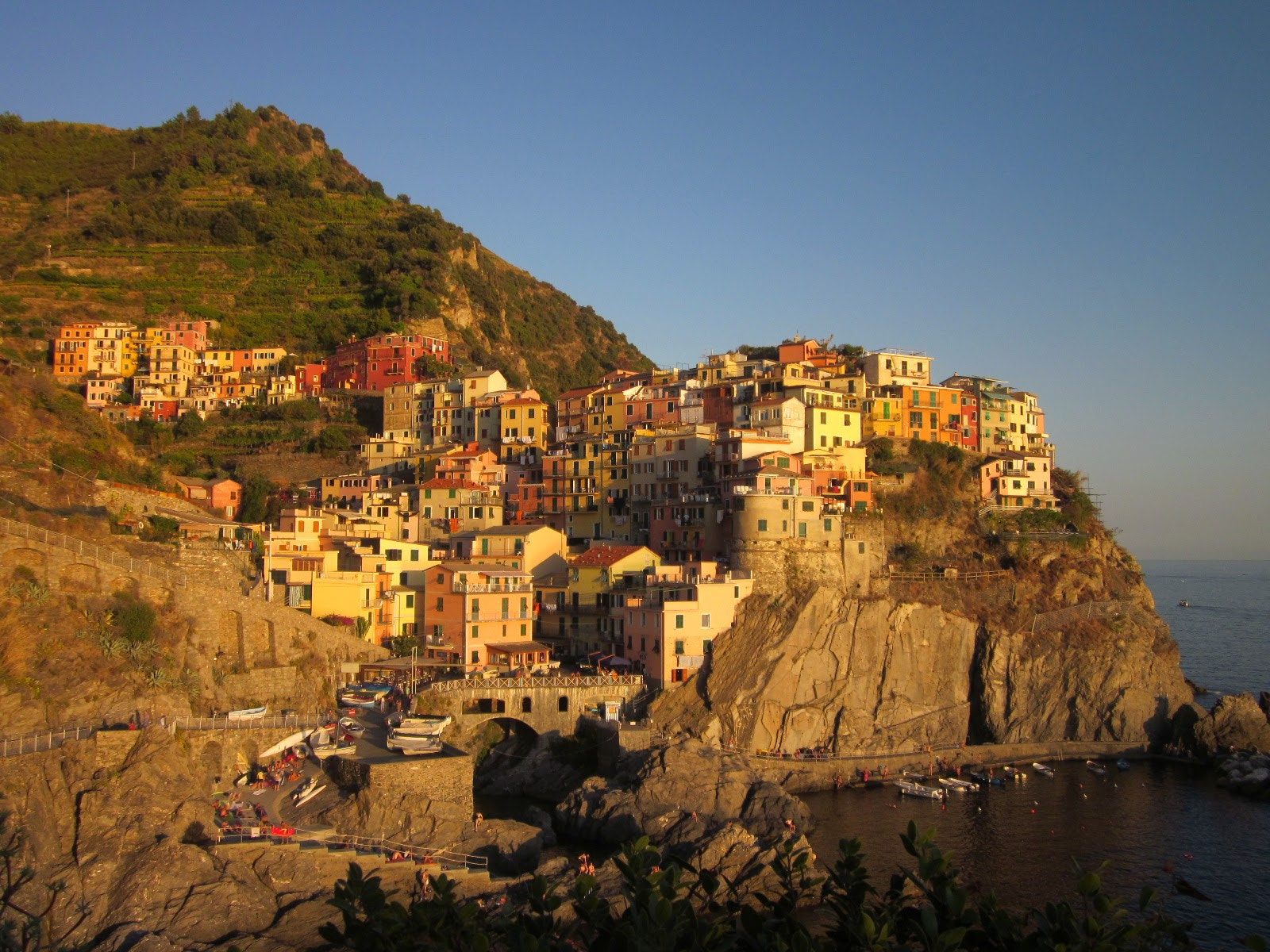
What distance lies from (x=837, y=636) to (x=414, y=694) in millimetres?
18917

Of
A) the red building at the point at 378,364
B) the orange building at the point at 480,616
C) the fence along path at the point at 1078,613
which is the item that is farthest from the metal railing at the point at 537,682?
the red building at the point at 378,364

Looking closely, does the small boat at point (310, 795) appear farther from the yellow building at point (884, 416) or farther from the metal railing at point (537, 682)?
the yellow building at point (884, 416)

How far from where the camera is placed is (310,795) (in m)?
33.9

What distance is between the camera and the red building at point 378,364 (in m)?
82.6

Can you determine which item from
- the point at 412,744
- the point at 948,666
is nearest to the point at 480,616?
the point at 412,744

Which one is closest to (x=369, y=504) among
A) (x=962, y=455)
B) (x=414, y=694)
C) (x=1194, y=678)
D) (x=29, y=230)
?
(x=414, y=694)

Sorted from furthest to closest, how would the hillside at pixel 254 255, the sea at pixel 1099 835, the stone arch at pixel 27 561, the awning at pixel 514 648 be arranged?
the hillside at pixel 254 255 < the awning at pixel 514 648 < the stone arch at pixel 27 561 < the sea at pixel 1099 835

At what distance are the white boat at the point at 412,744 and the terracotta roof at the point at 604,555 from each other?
1648 centimetres

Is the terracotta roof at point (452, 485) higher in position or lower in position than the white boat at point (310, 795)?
higher

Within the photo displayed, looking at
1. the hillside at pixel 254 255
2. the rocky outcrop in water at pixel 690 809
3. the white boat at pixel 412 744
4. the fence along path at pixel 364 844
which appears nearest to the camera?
the fence along path at pixel 364 844

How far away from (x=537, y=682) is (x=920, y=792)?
1593cm

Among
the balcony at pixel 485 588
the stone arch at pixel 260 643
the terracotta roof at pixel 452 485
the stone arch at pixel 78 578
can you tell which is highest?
the terracotta roof at pixel 452 485

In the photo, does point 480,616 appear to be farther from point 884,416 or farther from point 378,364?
point 378,364

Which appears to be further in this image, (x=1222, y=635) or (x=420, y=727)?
(x=1222, y=635)
